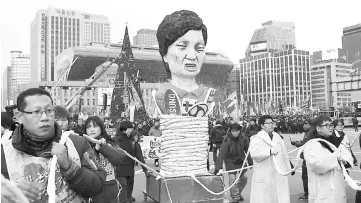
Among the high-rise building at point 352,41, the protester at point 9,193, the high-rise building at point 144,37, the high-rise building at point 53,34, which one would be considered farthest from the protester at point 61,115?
the high-rise building at point 352,41

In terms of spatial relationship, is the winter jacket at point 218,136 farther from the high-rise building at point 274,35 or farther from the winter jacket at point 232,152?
the high-rise building at point 274,35

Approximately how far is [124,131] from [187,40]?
286 centimetres

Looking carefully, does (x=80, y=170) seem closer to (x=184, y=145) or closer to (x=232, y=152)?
(x=184, y=145)


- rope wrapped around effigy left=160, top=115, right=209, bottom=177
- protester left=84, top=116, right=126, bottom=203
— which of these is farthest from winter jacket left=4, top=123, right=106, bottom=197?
rope wrapped around effigy left=160, top=115, right=209, bottom=177

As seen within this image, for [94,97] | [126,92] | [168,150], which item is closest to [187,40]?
[168,150]

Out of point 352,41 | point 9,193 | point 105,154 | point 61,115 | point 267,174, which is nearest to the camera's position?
point 9,193

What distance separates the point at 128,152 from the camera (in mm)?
6949

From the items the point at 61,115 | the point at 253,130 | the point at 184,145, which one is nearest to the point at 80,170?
the point at 184,145

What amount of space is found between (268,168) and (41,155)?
4.23 meters

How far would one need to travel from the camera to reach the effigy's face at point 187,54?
4.87 m

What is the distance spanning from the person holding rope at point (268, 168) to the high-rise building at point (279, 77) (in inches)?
4231

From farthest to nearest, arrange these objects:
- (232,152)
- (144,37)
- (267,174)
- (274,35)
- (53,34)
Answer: (274,35) < (144,37) < (53,34) < (232,152) < (267,174)

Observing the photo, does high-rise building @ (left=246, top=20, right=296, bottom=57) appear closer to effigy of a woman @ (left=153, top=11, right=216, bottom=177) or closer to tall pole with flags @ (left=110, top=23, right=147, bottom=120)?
tall pole with flags @ (left=110, top=23, right=147, bottom=120)

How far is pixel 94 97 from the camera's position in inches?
3076
